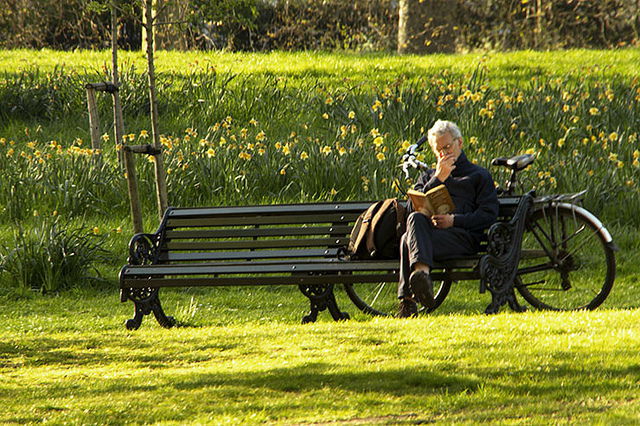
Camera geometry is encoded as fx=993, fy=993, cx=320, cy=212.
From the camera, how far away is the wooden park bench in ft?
18.4

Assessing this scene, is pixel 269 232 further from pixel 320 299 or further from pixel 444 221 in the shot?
pixel 444 221

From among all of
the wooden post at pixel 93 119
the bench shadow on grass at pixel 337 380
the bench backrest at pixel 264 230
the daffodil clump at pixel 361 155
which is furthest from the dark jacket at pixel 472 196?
the wooden post at pixel 93 119

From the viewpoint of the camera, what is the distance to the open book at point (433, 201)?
5.77 meters

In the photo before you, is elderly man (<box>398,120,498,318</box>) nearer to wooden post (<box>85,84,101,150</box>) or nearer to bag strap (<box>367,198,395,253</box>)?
bag strap (<box>367,198,395,253</box>)

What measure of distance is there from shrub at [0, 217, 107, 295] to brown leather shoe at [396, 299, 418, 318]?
283 centimetres

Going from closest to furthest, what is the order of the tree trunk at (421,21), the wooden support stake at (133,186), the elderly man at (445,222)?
the elderly man at (445,222), the wooden support stake at (133,186), the tree trunk at (421,21)

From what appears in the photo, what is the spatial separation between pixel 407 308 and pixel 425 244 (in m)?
0.39

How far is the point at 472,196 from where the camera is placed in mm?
5891

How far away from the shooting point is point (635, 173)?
8.58 metres

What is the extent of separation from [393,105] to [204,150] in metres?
2.12

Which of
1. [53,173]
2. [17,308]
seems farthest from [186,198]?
[17,308]

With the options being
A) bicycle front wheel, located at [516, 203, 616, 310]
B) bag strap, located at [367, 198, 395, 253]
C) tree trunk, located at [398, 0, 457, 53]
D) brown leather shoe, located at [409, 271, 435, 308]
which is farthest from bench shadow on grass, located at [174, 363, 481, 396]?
tree trunk, located at [398, 0, 457, 53]

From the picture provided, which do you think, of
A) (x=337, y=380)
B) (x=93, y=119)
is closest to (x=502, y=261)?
(x=337, y=380)

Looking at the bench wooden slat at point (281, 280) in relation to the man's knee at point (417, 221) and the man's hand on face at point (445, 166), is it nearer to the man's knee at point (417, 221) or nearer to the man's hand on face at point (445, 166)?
the man's knee at point (417, 221)
